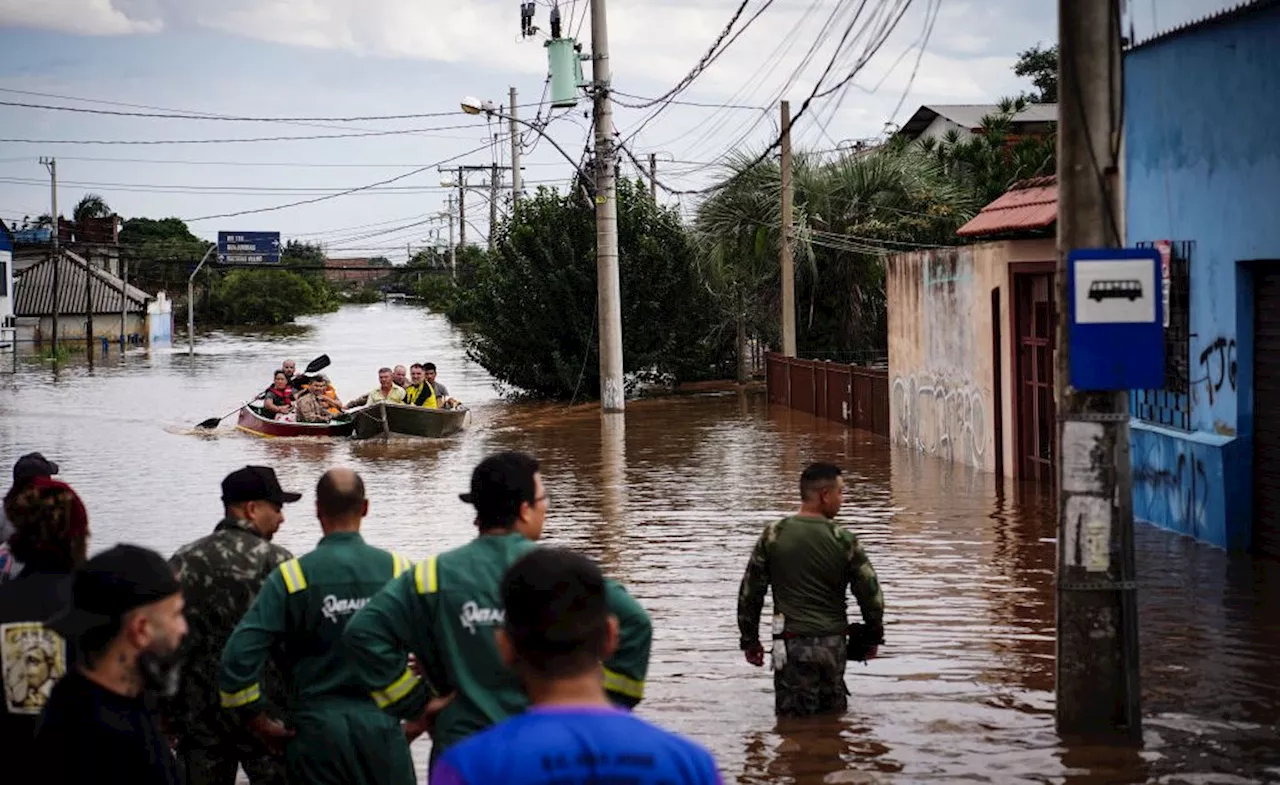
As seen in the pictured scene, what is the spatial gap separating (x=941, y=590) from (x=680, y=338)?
30.6m

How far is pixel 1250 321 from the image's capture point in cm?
1474

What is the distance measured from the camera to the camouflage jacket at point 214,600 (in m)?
6.85

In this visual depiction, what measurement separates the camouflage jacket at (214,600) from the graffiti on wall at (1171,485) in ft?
34.8

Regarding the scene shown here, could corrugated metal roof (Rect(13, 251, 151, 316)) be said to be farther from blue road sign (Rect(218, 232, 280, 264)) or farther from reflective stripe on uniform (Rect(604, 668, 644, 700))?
reflective stripe on uniform (Rect(604, 668, 644, 700))

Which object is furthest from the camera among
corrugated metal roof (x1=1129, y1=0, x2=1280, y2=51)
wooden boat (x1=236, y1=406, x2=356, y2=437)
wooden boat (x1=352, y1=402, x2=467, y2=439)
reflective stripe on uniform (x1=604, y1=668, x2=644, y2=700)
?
wooden boat (x1=236, y1=406, x2=356, y2=437)

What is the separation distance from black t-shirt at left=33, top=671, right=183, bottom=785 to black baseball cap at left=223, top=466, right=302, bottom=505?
2694 millimetres

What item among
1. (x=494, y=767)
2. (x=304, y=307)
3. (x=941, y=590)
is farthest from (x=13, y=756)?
(x=304, y=307)

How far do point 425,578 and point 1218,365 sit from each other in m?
11.4

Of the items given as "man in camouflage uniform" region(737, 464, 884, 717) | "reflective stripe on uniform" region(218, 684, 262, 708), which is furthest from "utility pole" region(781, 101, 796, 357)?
"reflective stripe on uniform" region(218, 684, 262, 708)

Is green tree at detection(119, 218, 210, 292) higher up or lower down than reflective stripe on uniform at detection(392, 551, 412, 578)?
higher up

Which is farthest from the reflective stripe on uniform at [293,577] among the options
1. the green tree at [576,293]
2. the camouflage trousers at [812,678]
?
the green tree at [576,293]

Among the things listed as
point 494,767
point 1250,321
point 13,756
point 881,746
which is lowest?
point 881,746

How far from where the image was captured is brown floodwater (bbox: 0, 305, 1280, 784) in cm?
883

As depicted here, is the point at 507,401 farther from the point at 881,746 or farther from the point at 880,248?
the point at 881,746
